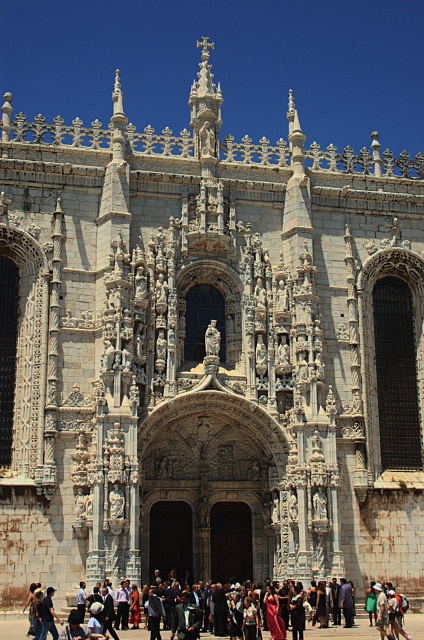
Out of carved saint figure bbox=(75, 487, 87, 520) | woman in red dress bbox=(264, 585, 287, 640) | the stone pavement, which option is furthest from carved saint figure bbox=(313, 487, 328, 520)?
woman in red dress bbox=(264, 585, 287, 640)

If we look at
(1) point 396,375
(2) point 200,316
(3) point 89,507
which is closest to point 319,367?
(1) point 396,375

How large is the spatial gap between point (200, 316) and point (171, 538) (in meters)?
7.13

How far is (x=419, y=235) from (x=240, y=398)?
362 inches

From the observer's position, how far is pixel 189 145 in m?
30.9

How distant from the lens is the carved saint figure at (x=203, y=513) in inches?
1121

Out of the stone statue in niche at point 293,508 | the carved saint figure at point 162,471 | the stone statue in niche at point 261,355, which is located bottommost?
the stone statue in niche at point 293,508

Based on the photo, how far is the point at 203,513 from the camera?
93.6 ft

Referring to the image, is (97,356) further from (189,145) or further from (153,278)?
(189,145)

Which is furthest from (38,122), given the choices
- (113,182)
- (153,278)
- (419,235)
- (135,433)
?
(419,235)

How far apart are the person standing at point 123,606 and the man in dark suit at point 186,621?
5879mm

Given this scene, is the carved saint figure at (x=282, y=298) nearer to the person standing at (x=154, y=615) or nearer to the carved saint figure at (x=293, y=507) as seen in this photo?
the carved saint figure at (x=293, y=507)

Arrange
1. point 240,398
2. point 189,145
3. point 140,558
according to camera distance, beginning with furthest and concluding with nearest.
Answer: point 189,145 → point 240,398 → point 140,558

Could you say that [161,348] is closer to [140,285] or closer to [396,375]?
[140,285]

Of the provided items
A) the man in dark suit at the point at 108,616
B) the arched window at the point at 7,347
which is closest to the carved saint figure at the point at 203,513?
the arched window at the point at 7,347
